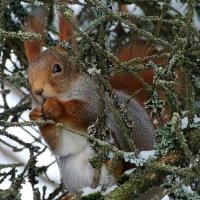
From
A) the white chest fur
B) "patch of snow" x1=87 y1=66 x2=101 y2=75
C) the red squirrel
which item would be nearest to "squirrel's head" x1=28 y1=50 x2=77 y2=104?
the red squirrel

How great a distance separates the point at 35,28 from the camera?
192cm

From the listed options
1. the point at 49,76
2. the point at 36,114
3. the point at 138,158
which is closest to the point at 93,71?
the point at 138,158

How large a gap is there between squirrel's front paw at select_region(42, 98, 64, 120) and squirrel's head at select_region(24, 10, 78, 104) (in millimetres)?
37

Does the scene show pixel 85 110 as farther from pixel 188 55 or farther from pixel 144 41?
pixel 188 55

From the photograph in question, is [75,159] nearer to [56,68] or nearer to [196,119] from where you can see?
[56,68]

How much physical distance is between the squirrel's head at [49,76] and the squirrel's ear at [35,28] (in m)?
0.03

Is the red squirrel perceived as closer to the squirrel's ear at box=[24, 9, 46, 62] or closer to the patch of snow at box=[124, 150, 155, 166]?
the squirrel's ear at box=[24, 9, 46, 62]

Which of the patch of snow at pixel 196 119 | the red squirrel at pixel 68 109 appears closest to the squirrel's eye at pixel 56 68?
the red squirrel at pixel 68 109

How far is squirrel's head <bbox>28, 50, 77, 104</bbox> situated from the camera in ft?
6.33

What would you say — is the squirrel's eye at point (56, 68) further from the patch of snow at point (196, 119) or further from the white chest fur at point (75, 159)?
the patch of snow at point (196, 119)

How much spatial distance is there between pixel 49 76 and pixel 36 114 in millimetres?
178

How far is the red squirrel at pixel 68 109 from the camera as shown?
1.90 metres

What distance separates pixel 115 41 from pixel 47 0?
310 mm

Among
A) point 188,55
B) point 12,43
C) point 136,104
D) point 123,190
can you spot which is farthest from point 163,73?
point 12,43
